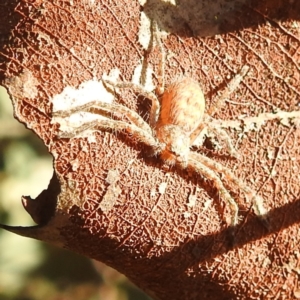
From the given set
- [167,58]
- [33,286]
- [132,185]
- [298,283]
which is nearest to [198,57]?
[167,58]

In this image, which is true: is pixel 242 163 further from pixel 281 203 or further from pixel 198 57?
pixel 198 57

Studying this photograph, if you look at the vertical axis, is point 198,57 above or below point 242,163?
above

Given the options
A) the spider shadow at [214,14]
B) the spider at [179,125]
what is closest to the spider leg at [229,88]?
the spider at [179,125]

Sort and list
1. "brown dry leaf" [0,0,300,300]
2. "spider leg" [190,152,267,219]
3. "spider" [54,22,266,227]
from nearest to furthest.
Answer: "brown dry leaf" [0,0,300,300] < "spider" [54,22,266,227] < "spider leg" [190,152,267,219]

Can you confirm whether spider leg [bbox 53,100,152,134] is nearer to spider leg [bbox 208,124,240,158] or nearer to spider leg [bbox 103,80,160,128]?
spider leg [bbox 103,80,160,128]

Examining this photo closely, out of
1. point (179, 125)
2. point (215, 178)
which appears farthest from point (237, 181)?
point (179, 125)

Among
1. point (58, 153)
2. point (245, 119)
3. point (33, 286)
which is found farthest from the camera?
point (33, 286)

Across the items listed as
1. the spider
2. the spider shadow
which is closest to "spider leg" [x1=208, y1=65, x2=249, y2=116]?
the spider
